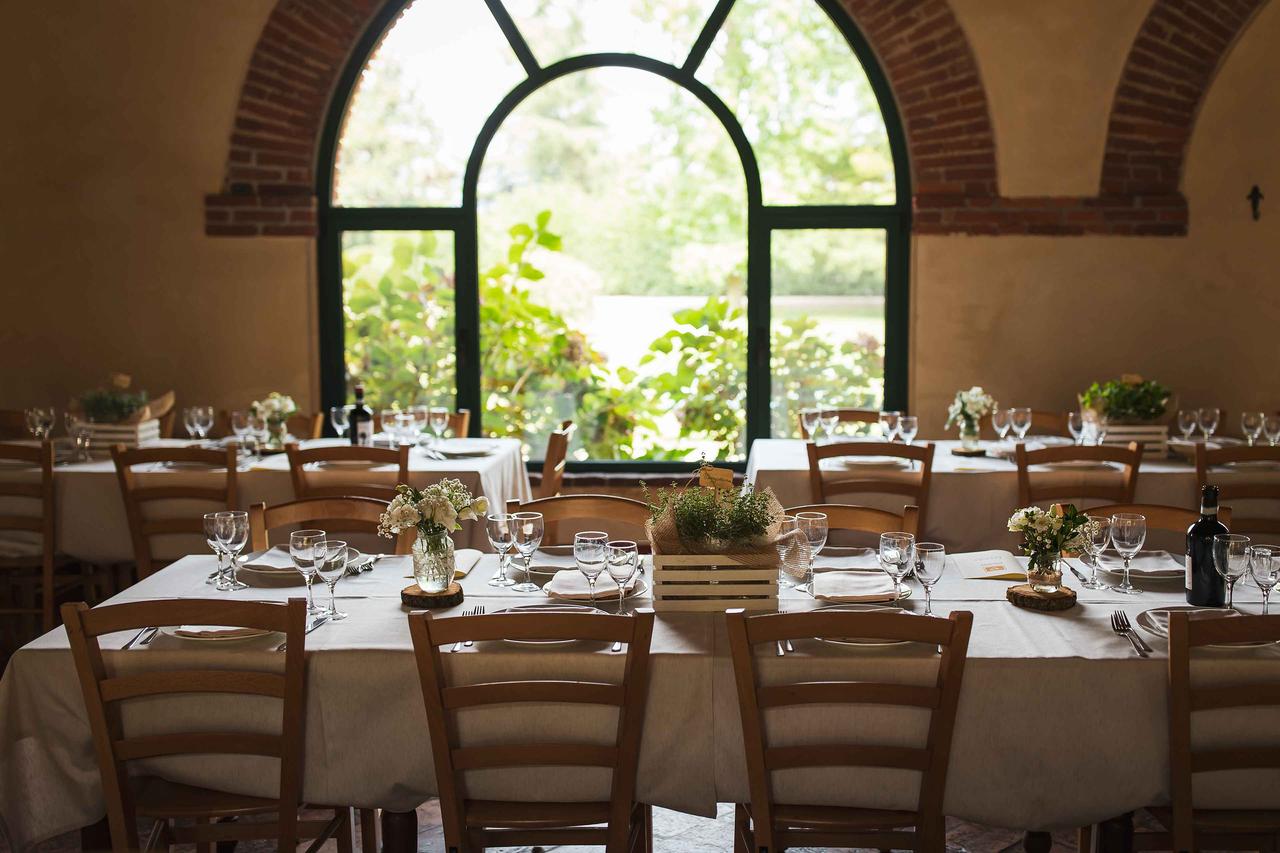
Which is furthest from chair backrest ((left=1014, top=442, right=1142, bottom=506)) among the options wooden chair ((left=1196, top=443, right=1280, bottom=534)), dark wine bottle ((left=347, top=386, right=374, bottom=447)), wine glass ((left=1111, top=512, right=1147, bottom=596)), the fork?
dark wine bottle ((left=347, top=386, right=374, bottom=447))

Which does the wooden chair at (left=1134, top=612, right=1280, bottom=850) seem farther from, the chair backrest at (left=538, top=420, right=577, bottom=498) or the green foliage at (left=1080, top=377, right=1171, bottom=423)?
the chair backrest at (left=538, top=420, right=577, bottom=498)

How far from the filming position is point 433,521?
300 centimetres

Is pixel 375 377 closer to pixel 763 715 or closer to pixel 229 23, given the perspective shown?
pixel 229 23

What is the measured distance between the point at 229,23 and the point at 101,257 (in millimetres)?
1437

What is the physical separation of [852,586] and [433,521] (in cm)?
104

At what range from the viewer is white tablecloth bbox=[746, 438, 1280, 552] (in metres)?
4.92

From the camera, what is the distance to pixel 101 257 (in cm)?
678

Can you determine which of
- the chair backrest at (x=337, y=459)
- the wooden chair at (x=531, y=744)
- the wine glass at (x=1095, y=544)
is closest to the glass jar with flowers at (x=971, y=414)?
the wine glass at (x=1095, y=544)

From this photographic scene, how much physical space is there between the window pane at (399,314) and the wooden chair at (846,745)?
15.8ft

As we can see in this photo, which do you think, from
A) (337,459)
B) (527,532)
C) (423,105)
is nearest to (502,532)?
(527,532)

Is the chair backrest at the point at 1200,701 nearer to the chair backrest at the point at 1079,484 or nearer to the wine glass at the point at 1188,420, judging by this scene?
the chair backrest at the point at 1079,484

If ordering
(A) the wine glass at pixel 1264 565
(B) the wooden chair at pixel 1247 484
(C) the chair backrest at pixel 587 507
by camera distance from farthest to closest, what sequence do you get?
(B) the wooden chair at pixel 1247 484 < (C) the chair backrest at pixel 587 507 < (A) the wine glass at pixel 1264 565

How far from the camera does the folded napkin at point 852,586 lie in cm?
296

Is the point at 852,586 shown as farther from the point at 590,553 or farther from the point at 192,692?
the point at 192,692
